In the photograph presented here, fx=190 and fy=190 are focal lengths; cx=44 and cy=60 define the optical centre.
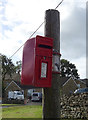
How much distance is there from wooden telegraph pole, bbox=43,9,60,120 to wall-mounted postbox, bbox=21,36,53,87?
0.10 m

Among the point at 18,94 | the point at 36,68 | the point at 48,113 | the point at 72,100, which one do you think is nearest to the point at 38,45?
the point at 36,68

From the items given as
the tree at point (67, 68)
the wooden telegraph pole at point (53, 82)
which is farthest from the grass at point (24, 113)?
the tree at point (67, 68)

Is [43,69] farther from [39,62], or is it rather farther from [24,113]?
[24,113]

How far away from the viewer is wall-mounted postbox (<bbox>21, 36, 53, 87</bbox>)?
2.33 meters

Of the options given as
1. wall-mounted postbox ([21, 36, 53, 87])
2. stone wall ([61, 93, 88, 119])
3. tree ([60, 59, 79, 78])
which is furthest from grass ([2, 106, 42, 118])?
tree ([60, 59, 79, 78])

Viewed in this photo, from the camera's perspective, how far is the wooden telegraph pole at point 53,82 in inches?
94.5

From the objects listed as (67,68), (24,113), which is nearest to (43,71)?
(24,113)

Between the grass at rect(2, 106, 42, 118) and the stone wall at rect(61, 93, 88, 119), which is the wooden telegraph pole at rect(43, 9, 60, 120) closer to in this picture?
the grass at rect(2, 106, 42, 118)

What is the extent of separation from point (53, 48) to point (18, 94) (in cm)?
2821

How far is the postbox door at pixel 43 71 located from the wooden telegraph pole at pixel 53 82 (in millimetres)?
98

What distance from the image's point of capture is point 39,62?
235 cm

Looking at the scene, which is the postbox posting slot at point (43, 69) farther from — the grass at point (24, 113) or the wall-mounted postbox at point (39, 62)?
the grass at point (24, 113)

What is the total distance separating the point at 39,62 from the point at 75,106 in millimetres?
7421

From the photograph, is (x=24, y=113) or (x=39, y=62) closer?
(x=39, y=62)
